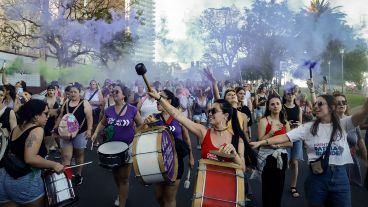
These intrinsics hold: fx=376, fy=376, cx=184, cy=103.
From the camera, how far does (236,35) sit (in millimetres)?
27156

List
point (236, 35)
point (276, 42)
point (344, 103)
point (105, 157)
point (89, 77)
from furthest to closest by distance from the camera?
point (89, 77) < point (236, 35) < point (276, 42) < point (344, 103) < point (105, 157)

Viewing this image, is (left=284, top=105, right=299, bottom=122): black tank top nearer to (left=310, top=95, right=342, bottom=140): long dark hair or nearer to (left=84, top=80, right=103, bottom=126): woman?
(left=310, top=95, right=342, bottom=140): long dark hair

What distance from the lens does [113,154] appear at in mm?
4828

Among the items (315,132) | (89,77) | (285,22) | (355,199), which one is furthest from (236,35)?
(315,132)

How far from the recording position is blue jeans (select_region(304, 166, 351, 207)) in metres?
3.65

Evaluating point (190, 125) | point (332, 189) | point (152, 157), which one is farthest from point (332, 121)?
point (152, 157)

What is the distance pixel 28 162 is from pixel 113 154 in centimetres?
141

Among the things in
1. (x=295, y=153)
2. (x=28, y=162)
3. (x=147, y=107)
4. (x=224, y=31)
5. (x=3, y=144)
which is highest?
(x=224, y=31)

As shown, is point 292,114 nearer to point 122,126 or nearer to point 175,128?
point 175,128

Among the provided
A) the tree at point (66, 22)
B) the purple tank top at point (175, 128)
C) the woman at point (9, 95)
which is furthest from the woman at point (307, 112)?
the tree at point (66, 22)

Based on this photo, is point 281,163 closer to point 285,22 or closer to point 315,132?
point 315,132

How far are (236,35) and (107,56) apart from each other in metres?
9.72

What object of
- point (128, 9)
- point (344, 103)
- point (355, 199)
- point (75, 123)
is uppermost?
point (128, 9)

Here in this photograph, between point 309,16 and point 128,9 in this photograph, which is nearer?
point 309,16
